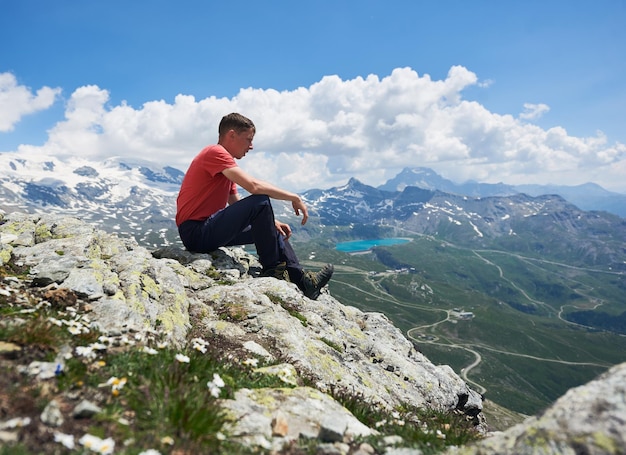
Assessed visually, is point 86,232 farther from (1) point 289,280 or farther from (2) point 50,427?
(2) point 50,427

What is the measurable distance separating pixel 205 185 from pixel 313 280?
551 centimetres

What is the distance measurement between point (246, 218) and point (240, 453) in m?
8.90

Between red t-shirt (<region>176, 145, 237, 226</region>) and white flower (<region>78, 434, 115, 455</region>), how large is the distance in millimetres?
9010

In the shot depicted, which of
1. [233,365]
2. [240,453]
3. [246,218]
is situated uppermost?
[246,218]

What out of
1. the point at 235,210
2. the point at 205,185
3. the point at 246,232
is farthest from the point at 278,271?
the point at 205,185

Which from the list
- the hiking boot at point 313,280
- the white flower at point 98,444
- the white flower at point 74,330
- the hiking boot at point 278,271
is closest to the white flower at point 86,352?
the white flower at point 74,330

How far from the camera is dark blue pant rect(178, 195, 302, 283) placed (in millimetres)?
11797

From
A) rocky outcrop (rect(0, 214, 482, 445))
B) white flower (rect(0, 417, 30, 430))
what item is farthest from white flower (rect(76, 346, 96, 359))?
white flower (rect(0, 417, 30, 430))

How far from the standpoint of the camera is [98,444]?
9.98ft

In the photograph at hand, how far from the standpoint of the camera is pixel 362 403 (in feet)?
22.3

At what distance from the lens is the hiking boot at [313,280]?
14.1 meters

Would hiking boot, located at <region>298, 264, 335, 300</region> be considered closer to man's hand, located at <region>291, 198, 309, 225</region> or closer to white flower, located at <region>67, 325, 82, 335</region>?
man's hand, located at <region>291, 198, 309, 225</region>

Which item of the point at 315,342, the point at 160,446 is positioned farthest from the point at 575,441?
the point at 315,342

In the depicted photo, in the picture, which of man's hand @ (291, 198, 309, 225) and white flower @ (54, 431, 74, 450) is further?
man's hand @ (291, 198, 309, 225)
